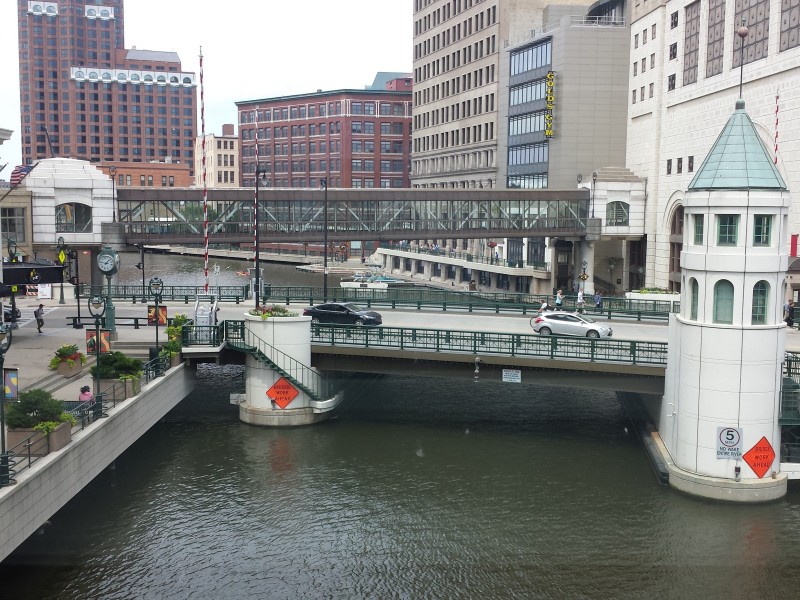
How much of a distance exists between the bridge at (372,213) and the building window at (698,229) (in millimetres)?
41316

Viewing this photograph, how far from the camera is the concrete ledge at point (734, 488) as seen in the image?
104ft

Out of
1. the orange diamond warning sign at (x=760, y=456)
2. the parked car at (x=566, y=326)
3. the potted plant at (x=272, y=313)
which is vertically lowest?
the orange diamond warning sign at (x=760, y=456)

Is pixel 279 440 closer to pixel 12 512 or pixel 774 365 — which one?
pixel 12 512

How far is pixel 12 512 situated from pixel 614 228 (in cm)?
6187

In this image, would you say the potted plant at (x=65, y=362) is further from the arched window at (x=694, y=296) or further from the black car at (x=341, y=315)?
the arched window at (x=694, y=296)

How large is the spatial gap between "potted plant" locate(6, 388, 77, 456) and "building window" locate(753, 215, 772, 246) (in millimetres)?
22501

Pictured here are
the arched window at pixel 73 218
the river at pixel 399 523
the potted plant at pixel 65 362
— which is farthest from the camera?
the arched window at pixel 73 218

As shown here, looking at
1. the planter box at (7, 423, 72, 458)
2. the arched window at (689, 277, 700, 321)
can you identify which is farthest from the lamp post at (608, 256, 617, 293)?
the planter box at (7, 423, 72, 458)

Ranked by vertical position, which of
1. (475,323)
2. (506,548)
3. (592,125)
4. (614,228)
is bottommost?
(506,548)

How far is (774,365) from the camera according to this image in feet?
105

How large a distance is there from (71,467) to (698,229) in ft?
71.6

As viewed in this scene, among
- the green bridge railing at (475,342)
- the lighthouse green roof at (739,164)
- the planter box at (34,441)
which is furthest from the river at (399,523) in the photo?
the lighthouse green roof at (739,164)

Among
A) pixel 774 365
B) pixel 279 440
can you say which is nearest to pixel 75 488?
pixel 279 440

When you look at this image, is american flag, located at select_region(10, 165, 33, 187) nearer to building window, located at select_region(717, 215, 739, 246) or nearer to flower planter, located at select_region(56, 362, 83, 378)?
flower planter, located at select_region(56, 362, 83, 378)
